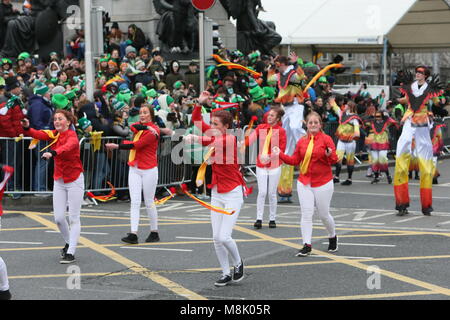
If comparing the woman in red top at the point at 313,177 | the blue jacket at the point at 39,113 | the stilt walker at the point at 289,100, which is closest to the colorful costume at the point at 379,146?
the stilt walker at the point at 289,100

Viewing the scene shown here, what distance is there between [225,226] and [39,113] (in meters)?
6.71

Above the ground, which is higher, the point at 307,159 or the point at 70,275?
the point at 307,159

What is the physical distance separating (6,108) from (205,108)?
3.48 metres

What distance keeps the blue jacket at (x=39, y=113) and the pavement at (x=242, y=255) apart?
4.39 ft

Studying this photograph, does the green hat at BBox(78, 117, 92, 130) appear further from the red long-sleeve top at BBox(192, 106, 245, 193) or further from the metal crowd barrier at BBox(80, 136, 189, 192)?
the red long-sleeve top at BBox(192, 106, 245, 193)

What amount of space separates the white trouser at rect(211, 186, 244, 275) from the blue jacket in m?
6.29

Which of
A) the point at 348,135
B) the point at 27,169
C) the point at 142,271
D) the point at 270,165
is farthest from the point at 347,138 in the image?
the point at 142,271

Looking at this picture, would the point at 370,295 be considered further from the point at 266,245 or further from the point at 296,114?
the point at 296,114

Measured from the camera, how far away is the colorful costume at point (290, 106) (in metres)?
14.6

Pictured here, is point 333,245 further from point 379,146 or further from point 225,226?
point 379,146

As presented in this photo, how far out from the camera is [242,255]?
34.9 ft

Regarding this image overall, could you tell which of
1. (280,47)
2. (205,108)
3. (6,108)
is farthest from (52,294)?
(280,47)

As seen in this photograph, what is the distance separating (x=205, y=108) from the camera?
1602cm

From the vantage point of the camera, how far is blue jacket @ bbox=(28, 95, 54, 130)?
48.6 ft
